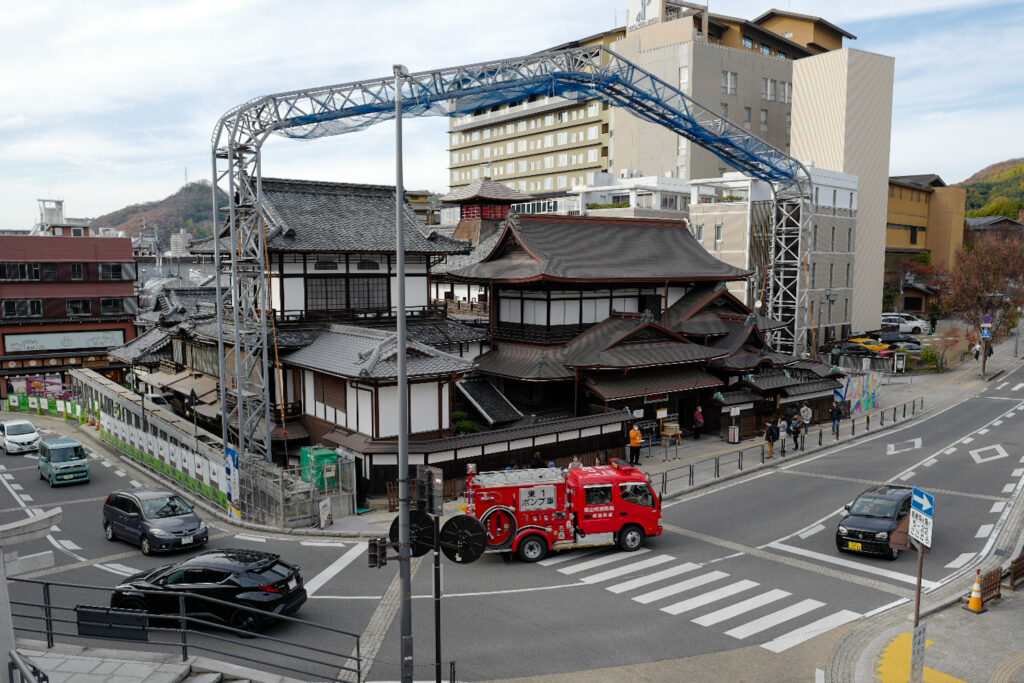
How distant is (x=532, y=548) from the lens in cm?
2019

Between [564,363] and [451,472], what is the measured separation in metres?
8.72

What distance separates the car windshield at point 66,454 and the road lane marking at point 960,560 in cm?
3320

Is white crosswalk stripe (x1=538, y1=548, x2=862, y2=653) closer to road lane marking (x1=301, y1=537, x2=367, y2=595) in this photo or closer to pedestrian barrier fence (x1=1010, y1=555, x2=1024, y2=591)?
pedestrian barrier fence (x1=1010, y1=555, x2=1024, y2=591)

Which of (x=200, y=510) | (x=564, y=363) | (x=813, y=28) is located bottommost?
(x=200, y=510)

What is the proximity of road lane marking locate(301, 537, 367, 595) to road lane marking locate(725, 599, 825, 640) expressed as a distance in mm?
10097

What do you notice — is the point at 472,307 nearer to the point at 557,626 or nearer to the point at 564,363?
the point at 564,363

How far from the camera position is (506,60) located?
32.0 m

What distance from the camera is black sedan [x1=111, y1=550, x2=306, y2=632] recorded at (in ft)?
50.2

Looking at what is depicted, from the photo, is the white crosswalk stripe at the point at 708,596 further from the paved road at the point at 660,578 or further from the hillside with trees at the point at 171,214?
the hillside with trees at the point at 171,214

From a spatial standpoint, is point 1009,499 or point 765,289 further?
point 765,289

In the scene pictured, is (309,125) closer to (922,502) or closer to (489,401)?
(489,401)

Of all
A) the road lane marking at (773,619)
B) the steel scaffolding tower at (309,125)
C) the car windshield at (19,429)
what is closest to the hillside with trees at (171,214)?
the car windshield at (19,429)

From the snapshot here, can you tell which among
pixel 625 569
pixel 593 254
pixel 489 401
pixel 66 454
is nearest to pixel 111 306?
pixel 66 454

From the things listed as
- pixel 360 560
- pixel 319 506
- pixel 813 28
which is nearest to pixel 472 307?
pixel 319 506
